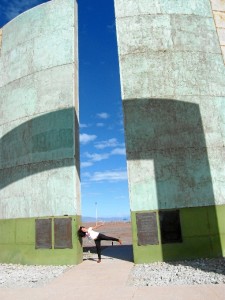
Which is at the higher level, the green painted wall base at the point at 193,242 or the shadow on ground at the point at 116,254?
the green painted wall base at the point at 193,242

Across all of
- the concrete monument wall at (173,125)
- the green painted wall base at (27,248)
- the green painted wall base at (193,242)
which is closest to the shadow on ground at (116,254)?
the green painted wall base at (193,242)

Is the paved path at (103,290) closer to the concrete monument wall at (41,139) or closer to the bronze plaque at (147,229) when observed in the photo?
the bronze plaque at (147,229)

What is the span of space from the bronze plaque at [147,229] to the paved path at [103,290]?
1.60 meters

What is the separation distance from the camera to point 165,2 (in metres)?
13.9

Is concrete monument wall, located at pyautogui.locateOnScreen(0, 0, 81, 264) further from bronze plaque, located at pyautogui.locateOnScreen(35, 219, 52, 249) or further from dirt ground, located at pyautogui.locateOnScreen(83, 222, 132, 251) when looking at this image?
dirt ground, located at pyautogui.locateOnScreen(83, 222, 132, 251)

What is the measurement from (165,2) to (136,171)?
797 centimetres

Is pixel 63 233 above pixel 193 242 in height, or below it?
above

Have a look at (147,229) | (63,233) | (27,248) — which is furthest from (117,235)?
(147,229)

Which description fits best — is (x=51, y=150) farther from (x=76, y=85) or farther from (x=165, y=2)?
(x=165, y=2)

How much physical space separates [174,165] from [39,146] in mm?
5835


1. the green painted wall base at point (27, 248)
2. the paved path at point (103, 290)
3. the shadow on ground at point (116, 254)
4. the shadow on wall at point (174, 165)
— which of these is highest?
the shadow on wall at point (174, 165)

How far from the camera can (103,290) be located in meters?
7.58

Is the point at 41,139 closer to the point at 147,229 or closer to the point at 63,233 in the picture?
the point at 63,233

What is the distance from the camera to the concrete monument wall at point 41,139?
12281 mm
